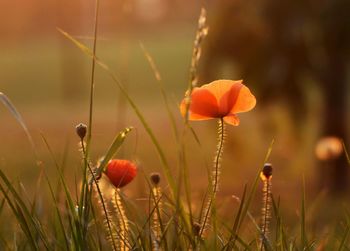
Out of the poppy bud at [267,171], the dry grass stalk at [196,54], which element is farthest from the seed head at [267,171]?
the dry grass stalk at [196,54]

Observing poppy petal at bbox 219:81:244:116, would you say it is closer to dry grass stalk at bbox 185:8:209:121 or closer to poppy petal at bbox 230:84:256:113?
poppy petal at bbox 230:84:256:113

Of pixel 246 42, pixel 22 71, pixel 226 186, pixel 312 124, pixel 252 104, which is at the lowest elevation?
pixel 22 71

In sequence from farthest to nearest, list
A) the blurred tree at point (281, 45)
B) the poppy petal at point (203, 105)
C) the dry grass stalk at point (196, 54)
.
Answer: the blurred tree at point (281, 45)
the poppy petal at point (203, 105)
the dry grass stalk at point (196, 54)

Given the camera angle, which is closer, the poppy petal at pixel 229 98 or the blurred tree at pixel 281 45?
the poppy petal at pixel 229 98

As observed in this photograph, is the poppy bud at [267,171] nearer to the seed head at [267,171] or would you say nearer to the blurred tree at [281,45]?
the seed head at [267,171]

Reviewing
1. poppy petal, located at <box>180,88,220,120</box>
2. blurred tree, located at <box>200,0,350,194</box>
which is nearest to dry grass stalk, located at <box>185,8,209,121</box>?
poppy petal, located at <box>180,88,220,120</box>

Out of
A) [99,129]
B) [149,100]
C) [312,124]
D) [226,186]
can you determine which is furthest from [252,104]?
[149,100]

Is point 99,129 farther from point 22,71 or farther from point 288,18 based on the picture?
point 22,71
